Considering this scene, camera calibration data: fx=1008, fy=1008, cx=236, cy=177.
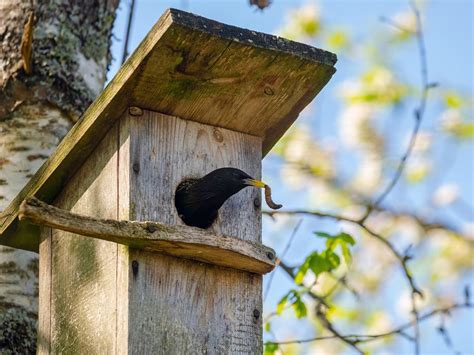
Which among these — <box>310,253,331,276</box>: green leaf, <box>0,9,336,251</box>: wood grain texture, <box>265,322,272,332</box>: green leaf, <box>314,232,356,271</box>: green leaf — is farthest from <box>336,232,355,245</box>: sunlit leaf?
<box>0,9,336,251</box>: wood grain texture

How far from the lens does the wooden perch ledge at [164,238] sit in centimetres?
275

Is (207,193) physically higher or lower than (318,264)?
lower

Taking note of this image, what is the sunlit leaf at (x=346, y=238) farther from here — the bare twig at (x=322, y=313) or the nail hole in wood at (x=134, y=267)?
the nail hole in wood at (x=134, y=267)

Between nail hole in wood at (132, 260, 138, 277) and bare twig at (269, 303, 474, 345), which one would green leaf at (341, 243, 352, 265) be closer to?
bare twig at (269, 303, 474, 345)

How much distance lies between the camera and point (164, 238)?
300 centimetres

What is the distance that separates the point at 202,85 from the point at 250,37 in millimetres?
249

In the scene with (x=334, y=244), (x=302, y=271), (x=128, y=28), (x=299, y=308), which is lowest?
(x=299, y=308)

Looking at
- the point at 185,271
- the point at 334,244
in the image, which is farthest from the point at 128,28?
the point at 185,271

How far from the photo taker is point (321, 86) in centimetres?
343

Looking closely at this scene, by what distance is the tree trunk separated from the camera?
378 centimetres

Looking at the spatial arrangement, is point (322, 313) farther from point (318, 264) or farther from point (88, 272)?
point (88, 272)

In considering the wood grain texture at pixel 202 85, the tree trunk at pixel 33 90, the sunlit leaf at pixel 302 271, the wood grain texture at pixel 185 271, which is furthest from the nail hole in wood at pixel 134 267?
the sunlit leaf at pixel 302 271

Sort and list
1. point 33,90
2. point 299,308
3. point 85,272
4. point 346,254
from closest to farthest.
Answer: point 85,272, point 33,90, point 299,308, point 346,254

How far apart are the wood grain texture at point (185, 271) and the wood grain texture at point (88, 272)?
90 millimetres
